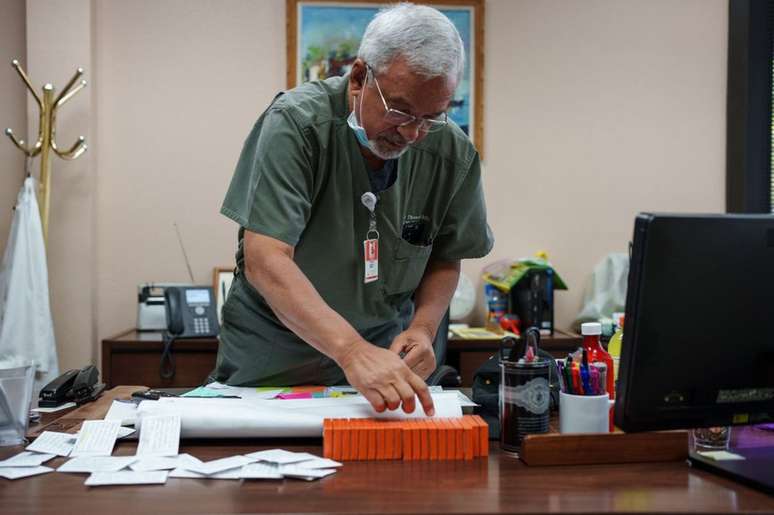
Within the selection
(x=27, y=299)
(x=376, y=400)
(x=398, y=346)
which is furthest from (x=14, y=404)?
(x=27, y=299)

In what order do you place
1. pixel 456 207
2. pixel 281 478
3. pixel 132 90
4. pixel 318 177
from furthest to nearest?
pixel 132 90, pixel 456 207, pixel 318 177, pixel 281 478

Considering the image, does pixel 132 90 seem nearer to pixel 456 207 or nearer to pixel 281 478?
pixel 456 207

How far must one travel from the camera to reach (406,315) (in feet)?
6.64

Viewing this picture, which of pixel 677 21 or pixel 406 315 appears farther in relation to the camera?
pixel 677 21

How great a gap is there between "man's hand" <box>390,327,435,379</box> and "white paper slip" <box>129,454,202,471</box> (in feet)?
1.77

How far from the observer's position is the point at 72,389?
168 cm

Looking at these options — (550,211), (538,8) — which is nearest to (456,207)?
(550,211)

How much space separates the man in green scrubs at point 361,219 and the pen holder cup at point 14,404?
0.46m

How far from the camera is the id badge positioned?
174cm

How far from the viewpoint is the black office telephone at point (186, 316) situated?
3.02 m

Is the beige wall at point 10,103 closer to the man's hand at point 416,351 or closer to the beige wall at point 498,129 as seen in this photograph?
the beige wall at point 498,129

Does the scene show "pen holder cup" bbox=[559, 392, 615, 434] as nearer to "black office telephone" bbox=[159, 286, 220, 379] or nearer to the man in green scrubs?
the man in green scrubs

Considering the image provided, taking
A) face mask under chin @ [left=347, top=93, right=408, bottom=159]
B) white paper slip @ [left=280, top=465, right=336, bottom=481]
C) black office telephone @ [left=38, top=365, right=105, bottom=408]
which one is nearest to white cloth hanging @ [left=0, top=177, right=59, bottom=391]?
black office telephone @ [left=38, top=365, right=105, bottom=408]

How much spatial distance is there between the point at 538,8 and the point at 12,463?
3.16 metres
